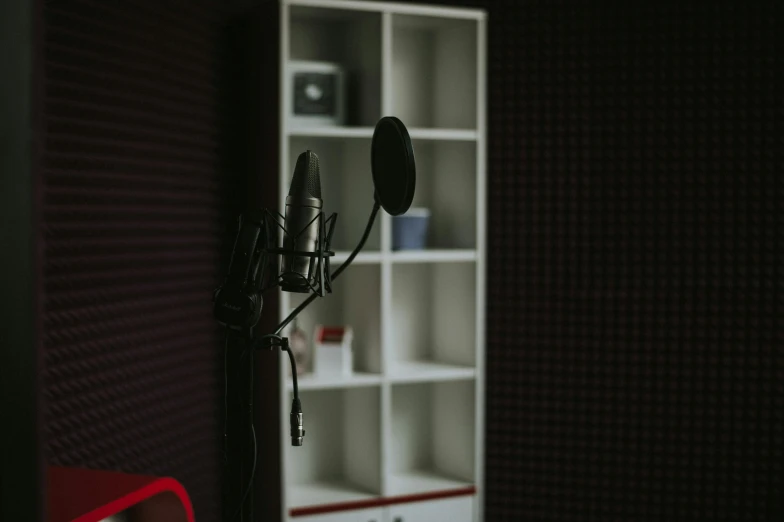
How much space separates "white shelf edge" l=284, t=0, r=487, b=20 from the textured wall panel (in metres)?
0.43

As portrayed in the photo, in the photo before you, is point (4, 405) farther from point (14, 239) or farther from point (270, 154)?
point (270, 154)

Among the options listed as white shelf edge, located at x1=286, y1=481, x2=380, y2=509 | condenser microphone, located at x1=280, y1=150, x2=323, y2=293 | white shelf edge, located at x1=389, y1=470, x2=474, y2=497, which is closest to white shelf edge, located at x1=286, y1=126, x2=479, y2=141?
white shelf edge, located at x1=286, y1=481, x2=380, y2=509

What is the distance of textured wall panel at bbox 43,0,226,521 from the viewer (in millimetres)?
2395

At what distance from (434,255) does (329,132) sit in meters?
0.71

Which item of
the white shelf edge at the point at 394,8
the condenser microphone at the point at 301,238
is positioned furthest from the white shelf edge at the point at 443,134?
the condenser microphone at the point at 301,238

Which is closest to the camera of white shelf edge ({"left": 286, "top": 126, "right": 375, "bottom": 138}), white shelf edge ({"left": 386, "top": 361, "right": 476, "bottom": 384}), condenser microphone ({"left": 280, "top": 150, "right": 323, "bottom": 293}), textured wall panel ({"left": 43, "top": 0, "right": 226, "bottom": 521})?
condenser microphone ({"left": 280, "top": 150, "right": 323, "bottom": 293})

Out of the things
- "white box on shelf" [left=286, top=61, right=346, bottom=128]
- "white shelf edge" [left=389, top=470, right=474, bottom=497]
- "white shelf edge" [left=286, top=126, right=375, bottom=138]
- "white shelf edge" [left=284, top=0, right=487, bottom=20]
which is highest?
"white shelf edge" [left=284, top=0, right=487, bottom=20]

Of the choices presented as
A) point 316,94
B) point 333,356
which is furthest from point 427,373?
point 316,94

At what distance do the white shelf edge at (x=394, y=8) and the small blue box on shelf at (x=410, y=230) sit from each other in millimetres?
853

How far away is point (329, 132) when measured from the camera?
10.8 ft

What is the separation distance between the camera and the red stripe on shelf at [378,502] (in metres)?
3.34
